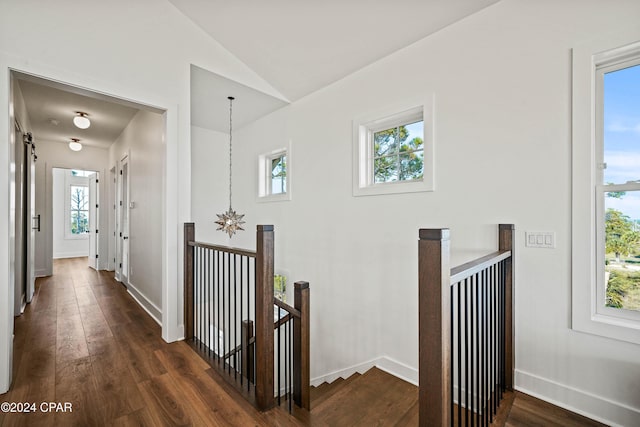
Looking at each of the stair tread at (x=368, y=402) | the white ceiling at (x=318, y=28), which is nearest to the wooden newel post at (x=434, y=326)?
the stair tread at (x=368, y=402)

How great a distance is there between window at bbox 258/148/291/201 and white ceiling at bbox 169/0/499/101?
1.29m

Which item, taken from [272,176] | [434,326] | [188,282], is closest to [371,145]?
[272,176]

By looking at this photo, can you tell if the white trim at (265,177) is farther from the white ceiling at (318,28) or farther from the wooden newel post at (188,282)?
the wooden newel post at (188,282)

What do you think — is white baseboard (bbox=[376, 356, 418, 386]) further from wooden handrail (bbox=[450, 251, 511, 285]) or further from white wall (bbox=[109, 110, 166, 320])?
white wall (bbox=[109, 110, 166, 320])

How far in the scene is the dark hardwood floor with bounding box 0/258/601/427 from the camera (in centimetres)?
168

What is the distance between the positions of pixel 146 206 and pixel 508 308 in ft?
13.5

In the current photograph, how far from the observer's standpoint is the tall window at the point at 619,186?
170 cm

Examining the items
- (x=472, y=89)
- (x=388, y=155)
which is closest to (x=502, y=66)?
(x=472, y=89)

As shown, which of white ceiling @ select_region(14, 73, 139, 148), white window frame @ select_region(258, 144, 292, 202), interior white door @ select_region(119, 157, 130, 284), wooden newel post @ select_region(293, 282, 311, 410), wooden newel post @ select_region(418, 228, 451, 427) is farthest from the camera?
interior white door @ select_region(119, 157, 130, 284)

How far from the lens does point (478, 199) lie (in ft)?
7.19

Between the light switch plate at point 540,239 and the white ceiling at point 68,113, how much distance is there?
11.2 feet

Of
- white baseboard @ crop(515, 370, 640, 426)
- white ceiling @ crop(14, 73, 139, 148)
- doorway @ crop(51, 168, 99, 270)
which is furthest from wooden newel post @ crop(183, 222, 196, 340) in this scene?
doorway @ crop(51, 168, 99, 270)

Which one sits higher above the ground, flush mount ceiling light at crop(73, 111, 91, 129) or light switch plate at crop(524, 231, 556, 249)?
flush mount ceiling light at crop(73, 111, 91, 129)

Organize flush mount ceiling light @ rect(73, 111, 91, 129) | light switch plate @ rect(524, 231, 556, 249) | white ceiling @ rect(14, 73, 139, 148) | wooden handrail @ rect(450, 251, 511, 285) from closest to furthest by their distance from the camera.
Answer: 1. wooden handrail @ rect(450, 251, 511, 285)
2. light switch plate @ rect(524, 231, 556, 249)
3. white ceiling @ rect(14, 73, 139, 148)
4. flush mount ceiling light @ rect(73, 111, 91, 129)
